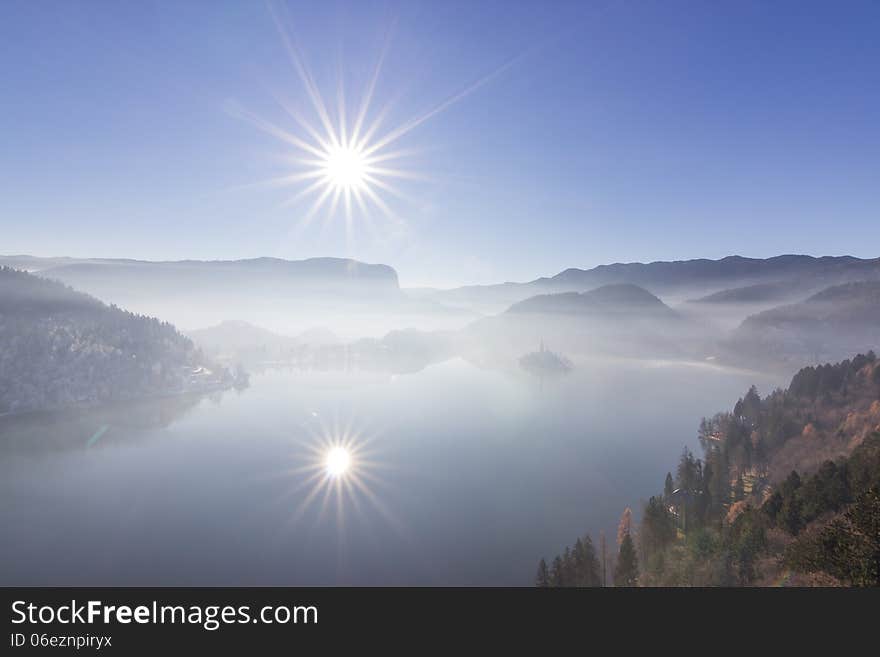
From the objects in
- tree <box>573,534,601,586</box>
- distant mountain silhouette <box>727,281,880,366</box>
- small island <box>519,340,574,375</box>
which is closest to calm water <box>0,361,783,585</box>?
tree <box>573,534,601,586</box>

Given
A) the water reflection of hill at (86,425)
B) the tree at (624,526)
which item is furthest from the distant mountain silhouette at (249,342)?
the tree at (624,526)

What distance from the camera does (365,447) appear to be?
60.4m

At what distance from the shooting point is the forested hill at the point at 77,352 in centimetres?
7731

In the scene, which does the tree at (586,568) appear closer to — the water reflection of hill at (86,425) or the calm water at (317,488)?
the calm water at (317,488)

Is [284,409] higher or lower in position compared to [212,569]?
higher

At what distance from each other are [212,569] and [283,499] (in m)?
13.1

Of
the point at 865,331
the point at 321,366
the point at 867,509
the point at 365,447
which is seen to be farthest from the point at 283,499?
the point at 865,331

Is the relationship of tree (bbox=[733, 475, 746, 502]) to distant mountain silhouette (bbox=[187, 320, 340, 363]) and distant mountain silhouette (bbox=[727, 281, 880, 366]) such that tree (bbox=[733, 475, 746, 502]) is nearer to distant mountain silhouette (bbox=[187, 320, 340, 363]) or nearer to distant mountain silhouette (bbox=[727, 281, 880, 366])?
distant mountain silhouette (bbox=[727, 281, 880, 366])

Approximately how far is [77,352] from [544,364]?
130239 mm

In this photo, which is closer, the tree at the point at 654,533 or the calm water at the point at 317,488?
the tree at the point at 654,533

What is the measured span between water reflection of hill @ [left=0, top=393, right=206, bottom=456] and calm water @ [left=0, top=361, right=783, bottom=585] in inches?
17.8

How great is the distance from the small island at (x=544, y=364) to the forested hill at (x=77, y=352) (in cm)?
9926

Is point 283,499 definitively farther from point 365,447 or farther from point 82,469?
point 82,469

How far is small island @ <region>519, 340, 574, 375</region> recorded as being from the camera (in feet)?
490
